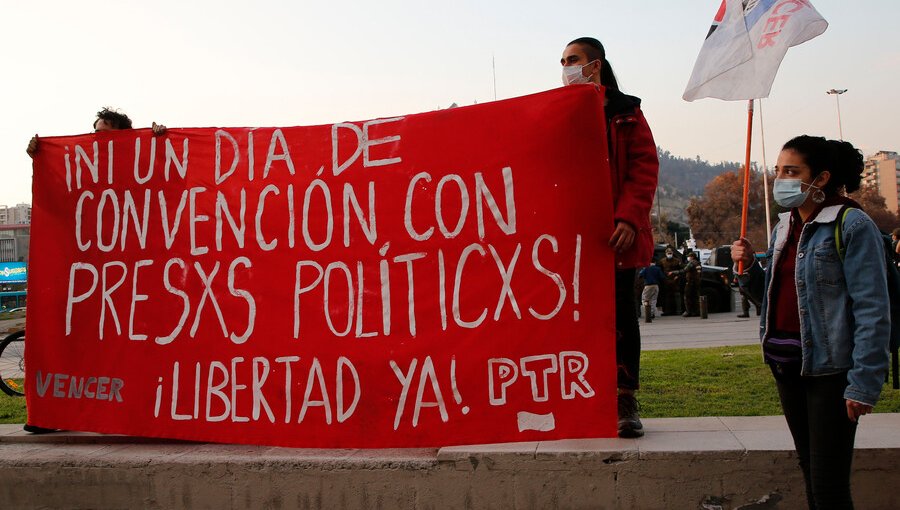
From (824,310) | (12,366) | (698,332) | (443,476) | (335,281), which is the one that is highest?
(335,281)

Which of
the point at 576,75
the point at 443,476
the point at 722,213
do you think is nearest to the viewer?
the point at 443,476

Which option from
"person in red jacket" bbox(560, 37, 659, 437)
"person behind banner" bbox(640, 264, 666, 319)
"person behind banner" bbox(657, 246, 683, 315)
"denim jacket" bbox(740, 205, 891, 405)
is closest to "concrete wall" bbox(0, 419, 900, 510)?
"person in red jacket" bbox(560, 37, 659, 437)

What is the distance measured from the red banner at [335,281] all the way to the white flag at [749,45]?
55 centimetres

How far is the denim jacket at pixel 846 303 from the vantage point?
98.9 inches

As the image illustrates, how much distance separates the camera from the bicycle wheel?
772 cm

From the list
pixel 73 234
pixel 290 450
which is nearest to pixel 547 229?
pixel 290 450

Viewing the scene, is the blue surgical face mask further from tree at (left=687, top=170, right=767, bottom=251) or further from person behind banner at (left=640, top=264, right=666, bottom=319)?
tree at (left=687, top=170, right=767, bottom=251)

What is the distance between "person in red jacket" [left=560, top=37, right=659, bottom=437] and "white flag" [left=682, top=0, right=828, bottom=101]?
1.02 ft

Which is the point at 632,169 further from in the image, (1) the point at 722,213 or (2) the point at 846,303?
(1) the point at 722,213

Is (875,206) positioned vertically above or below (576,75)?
above

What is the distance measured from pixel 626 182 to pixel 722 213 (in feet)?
279

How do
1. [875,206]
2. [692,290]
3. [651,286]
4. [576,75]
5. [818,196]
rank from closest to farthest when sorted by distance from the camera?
1. [818,196]
2. [576,75]
3. [651,286]
4. [692,290]
5. [875,206]

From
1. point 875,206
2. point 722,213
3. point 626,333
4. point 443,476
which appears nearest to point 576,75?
point 626,333

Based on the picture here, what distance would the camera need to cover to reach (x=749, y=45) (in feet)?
12.4
